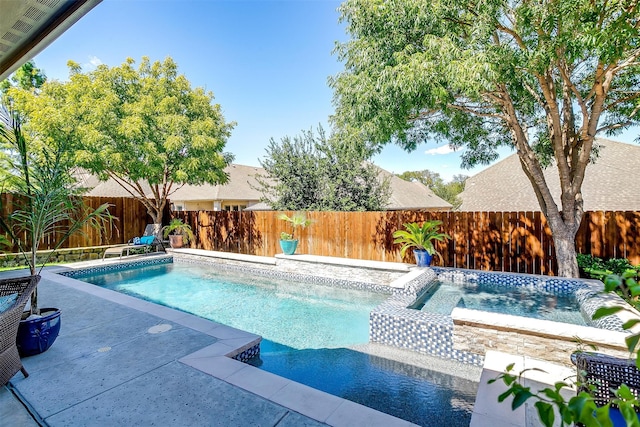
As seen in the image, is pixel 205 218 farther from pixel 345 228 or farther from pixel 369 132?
pixel 369 132

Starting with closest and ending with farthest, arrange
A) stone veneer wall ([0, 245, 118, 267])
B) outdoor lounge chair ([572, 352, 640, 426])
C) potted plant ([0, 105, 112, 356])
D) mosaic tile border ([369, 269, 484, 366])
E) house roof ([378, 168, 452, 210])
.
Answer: outdoor lounge chair ([572, 352, 640, 426]) → potted plant ([0, 105, 112, 356]) → mosaic tile border ([369, 269, 484, 366]) → stone veneer wall ([0, 245, 118, 267]) → house roof ([378, 168, 452, 210])

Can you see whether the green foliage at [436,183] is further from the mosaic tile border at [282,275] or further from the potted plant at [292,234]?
the mosaic tile border at [282,275]

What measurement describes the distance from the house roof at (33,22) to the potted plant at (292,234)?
776 centimetres

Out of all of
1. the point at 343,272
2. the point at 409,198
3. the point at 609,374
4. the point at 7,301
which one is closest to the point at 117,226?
the point at 343,272

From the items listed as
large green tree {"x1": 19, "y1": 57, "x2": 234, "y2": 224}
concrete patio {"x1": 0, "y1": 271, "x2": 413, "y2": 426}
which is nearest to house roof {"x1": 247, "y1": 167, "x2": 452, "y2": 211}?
large green tree {"x1": 19, "y1": 57, "x2": 234, "y2": 224}

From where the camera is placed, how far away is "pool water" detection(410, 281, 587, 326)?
5.97 metres

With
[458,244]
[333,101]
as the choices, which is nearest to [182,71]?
[333,101]

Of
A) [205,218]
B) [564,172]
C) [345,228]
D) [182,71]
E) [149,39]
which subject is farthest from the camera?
[205,218]

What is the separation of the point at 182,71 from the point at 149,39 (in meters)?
3.04

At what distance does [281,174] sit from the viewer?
1419 cm

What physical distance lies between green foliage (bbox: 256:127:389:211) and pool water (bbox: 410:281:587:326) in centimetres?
656

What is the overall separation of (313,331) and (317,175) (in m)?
9.12

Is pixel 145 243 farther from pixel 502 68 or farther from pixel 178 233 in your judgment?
pixel 502 68

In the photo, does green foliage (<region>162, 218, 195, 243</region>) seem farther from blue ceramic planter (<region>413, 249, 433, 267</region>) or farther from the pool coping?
blue ceramic planter (<region>413, 249, 433, 267</region>)
